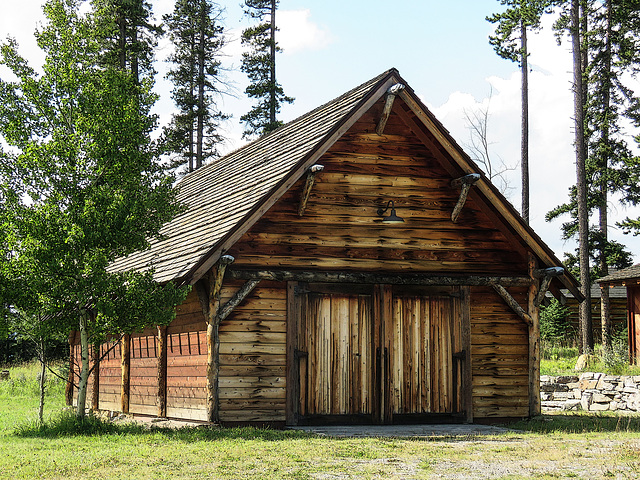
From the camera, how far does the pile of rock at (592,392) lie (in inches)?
742

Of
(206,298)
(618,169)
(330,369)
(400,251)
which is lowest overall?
(330,369)

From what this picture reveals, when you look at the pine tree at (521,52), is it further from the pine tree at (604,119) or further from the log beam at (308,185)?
the log beam at (308,185)

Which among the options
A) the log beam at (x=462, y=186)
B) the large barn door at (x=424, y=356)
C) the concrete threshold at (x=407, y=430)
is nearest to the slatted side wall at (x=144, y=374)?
the concrete threshold at (x=407, y=430)

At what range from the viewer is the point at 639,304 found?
27.1 meters

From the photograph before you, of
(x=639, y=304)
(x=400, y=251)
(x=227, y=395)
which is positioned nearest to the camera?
(x=227, y=395)

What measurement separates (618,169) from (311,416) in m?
24.7

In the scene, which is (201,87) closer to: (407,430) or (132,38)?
(132,38)

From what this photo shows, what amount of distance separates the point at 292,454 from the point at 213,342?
3811 millimetres

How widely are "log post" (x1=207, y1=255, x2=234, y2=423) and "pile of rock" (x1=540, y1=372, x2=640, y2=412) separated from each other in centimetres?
1023

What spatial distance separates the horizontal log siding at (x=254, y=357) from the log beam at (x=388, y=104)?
3509mm

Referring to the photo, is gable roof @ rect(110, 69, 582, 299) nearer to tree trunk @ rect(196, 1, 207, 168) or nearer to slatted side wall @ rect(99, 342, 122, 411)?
slatted side wall @ rect(99, 342, 122, 411)

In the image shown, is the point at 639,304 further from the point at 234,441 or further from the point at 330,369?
the point at 234,441

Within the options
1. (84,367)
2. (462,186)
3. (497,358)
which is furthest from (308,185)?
(497,358)

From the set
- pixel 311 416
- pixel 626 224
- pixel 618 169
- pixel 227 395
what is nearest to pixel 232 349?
pixel 227 395
